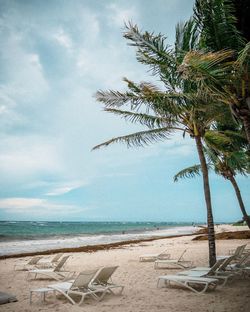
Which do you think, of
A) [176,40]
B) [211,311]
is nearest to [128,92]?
[176,40]

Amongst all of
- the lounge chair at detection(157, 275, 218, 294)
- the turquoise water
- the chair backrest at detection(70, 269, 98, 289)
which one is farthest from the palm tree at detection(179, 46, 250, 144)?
the turquoise water

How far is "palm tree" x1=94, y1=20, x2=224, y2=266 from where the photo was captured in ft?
26.5

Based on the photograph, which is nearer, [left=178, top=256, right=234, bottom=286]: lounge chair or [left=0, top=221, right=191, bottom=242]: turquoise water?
[left=178, top=256, right=234, bottom=286]: lounge chair

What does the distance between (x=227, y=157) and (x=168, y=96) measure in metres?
5.69

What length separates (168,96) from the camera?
8.63m

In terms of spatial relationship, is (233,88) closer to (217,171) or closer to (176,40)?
(176,40)

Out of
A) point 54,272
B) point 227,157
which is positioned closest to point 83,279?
point 54,272

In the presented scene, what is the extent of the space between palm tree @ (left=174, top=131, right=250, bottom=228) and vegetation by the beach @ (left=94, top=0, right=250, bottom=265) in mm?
82

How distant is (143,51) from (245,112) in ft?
9.96

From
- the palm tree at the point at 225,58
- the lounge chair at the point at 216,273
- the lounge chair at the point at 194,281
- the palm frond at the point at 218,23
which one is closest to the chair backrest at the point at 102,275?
the lounge chair at the point at 194,281

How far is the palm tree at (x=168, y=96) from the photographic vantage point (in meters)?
8.09

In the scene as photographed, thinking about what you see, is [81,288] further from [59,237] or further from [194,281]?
[59,237]

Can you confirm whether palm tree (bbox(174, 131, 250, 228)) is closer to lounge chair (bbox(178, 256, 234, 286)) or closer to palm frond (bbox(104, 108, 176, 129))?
palm frond (bbox(104, 108, 176, 129))

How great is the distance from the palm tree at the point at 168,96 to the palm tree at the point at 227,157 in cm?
90
